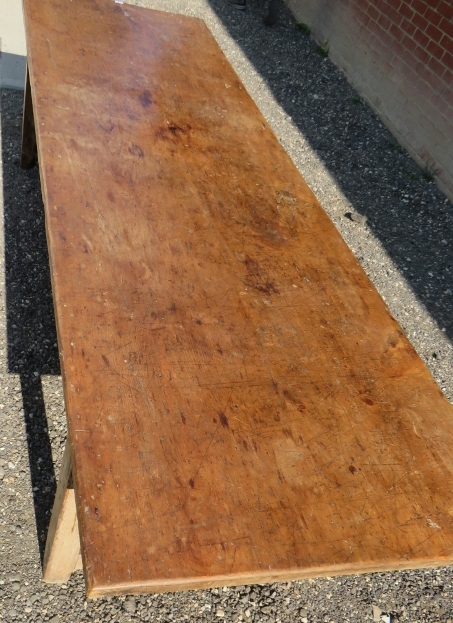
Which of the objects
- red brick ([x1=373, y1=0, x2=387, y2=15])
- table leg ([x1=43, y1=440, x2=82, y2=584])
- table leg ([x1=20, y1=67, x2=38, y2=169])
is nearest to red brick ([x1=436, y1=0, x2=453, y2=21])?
red brick ([x1=373, y1=0, x2=387, y2=15])

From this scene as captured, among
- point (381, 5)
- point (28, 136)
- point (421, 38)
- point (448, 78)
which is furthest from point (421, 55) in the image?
point (28, 136)

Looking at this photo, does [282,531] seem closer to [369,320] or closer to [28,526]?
[369,320]

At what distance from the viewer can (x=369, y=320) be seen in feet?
6.66

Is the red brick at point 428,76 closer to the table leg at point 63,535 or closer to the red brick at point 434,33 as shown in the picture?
the red brick at point 434,33

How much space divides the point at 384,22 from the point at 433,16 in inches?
24.1

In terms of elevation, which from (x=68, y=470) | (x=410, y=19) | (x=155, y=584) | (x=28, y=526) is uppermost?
(x=410, y=19)

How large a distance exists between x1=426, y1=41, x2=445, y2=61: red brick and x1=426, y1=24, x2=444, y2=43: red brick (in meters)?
0.04

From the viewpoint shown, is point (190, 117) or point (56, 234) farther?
point (190, 117)

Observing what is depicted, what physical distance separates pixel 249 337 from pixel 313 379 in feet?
0.73

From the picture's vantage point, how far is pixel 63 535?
72.1 inches

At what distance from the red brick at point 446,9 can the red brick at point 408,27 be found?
28 cm

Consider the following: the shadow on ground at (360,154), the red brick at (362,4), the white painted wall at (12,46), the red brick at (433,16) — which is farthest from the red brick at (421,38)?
the white painted wall at (12,46)

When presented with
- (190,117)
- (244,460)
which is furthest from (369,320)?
(190,117)

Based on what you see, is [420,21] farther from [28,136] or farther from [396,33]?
[28,136]
